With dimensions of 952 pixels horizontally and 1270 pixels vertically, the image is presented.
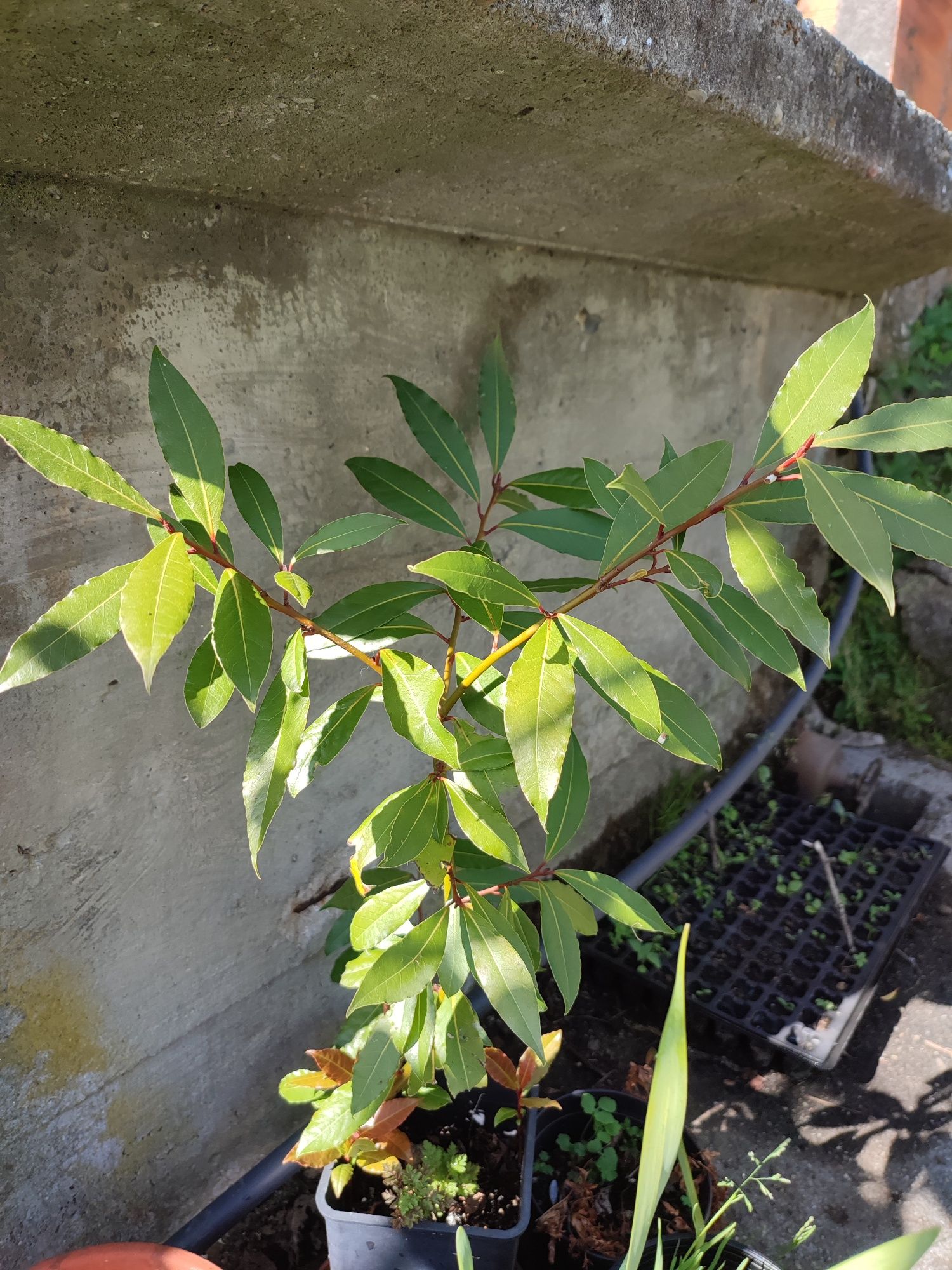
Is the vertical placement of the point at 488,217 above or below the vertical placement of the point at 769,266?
below

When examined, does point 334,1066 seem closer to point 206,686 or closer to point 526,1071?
point 526,1071

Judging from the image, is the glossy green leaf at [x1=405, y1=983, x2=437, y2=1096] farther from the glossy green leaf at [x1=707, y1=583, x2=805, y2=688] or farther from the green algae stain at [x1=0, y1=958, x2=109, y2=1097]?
the glossy green leaf at [x1=707, y1=583, x2=805, y2=688]

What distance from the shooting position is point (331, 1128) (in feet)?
4.30

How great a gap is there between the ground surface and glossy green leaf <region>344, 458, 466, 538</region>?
1448mm

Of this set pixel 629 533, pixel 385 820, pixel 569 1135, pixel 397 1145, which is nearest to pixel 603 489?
pixel 629 533

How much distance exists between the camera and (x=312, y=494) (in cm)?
152

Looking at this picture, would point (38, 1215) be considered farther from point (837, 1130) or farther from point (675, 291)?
point (675, 291)

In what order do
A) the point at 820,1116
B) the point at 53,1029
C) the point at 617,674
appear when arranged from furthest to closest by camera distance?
1. the point at 820,1116
2. the point at 53,1029
3. the point at 617,674

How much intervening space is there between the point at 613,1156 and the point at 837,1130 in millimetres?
748

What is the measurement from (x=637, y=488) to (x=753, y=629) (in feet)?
0.99

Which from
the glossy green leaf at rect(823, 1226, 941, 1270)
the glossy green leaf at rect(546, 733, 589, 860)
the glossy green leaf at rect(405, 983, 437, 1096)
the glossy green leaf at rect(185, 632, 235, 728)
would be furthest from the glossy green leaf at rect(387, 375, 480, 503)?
the glossy green leaf at rect(823, 1226, 941, 1270)

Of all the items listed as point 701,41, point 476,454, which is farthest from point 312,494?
point 701,41

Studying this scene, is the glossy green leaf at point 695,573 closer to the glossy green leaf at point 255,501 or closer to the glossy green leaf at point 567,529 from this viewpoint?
the glossy green leaf at point 567,529

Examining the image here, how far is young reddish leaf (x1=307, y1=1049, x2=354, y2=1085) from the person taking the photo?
4.55 ft
